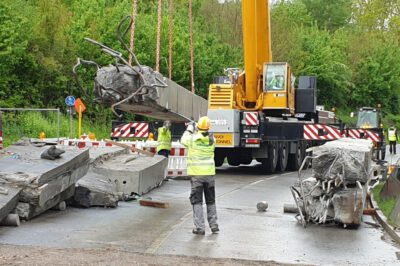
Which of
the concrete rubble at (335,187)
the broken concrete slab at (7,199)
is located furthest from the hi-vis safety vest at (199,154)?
the broken concrete slab at (7,199)

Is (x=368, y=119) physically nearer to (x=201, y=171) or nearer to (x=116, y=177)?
(x=116, y=177)

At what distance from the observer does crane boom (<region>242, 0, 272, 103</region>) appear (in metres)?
21.9

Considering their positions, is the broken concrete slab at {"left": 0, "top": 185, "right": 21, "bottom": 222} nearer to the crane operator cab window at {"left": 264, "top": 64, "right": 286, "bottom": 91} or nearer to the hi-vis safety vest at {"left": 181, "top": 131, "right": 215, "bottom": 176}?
the hi-vis safety vest at {"left": 181, "top": 131, "right": 215, "bottom": 176}

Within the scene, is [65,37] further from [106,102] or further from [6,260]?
[6,260]

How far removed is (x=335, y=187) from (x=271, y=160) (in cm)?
1175

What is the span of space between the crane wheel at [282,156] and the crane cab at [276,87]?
1.48 m

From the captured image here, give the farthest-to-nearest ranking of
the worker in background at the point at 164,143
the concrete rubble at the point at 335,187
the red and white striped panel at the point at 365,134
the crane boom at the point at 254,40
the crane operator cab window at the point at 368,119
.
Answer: the crane operator cab window at the point at 368,119 < the red and white striped panel at the point at 365,134 < the crane boom at the point at 254,40 < the worker in background at the point at 164,143 < the concrete rubble at the point at 335,187

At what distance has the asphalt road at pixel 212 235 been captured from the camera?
10047 millimetres

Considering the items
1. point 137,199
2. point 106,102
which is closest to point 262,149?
point 137,199

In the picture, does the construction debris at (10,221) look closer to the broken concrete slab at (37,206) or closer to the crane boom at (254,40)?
the broken concrete slab at (37,206)

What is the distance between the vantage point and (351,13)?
77.5 meters

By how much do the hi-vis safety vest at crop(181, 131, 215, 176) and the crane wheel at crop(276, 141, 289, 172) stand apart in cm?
1338

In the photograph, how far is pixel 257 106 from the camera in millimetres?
23984

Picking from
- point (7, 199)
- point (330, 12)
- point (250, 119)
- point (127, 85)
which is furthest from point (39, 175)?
point (330, 12)
